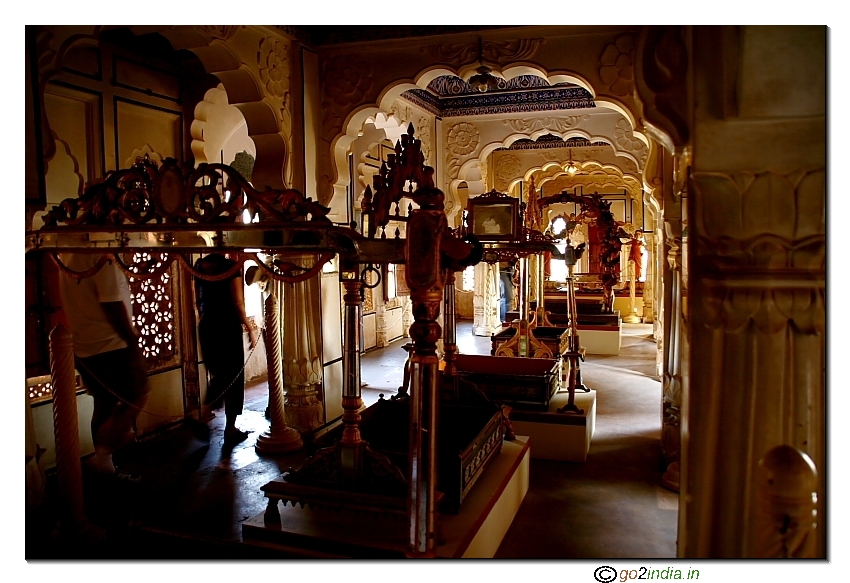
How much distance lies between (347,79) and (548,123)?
4.05 meters

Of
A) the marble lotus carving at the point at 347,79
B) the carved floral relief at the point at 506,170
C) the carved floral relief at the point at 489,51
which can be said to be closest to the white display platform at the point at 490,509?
the carved floral relief at the point at 489,51

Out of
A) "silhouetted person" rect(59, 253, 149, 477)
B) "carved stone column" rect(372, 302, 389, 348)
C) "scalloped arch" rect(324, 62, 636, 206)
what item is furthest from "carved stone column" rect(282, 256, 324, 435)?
"carved stone column" rect(372, 302, 389, 348)

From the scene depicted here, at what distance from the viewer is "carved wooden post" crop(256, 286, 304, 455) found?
4934mm

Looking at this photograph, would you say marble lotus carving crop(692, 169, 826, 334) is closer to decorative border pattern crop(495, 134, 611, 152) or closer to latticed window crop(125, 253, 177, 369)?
latticed window crop(125, 253, 177, 369)

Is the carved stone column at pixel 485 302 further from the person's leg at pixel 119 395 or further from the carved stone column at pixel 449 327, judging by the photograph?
the person's leg at pixel 119 395

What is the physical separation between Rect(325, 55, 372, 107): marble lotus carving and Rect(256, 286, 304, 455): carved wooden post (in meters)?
1.63

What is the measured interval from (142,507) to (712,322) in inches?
132

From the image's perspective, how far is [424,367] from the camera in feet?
7.89

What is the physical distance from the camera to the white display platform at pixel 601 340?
9789 mm

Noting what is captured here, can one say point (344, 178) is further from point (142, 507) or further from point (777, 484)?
point (777, 484)

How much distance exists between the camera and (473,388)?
13.9 feet

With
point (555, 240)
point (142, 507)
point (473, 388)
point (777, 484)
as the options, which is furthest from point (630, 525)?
point (555, 240)

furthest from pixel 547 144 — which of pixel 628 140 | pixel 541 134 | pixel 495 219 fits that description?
pixel 495 219

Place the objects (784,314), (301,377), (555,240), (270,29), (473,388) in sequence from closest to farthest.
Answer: (784,314) → (473,388) → (270,29) → (301,377) → (555,240)
